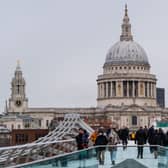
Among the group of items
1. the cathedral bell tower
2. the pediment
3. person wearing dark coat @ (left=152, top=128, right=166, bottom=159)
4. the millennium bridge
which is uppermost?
the cathedral bell tower

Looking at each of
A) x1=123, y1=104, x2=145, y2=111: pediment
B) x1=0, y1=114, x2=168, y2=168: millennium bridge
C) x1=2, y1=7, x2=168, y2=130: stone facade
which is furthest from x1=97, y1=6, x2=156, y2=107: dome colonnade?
x1=0, y1=114, x2=168, y2=168: millennium bridge

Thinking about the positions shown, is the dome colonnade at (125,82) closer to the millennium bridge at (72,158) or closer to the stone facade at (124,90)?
the stone facade at (124,90)

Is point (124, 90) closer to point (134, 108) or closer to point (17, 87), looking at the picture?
point (134, 108)

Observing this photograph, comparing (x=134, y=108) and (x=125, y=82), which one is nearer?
(x=125, y=82)

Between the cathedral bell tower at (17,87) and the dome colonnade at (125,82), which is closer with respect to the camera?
the dome colonnade at (125,82)

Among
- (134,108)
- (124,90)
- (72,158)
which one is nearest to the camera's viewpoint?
(72,158)

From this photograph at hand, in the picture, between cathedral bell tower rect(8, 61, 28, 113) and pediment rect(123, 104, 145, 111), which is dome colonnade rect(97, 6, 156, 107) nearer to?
pediment rect(123, 104, 145, 111)

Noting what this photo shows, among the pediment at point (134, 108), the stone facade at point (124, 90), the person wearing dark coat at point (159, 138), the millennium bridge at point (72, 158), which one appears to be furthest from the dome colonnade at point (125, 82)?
the millennium bridge at point (72, 158)

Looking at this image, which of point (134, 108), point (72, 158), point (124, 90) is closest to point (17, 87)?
point (124, 90)

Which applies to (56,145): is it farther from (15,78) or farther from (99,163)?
(15,78)

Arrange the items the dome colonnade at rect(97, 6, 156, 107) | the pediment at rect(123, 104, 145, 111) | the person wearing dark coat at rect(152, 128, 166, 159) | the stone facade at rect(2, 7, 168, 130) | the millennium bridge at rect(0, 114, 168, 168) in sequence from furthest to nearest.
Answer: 1. the pediment at rect(123, 104, 145, 111)
2. the stone facade at rect(2, 7, 168, 130)
3. the dome colonnade at rect(97, 6, 156, 107)
4. the person wearing dark coat at rect(152, 128, 166, 159)
5. the millennium bridge at rect(0, 114, 168, 168)

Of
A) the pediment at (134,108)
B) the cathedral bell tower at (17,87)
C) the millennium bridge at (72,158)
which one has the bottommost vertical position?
the millennium bridge at (72,158)

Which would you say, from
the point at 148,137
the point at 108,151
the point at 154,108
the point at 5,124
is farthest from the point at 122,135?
the point at 154,108

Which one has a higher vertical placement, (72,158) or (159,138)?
(159,138)
